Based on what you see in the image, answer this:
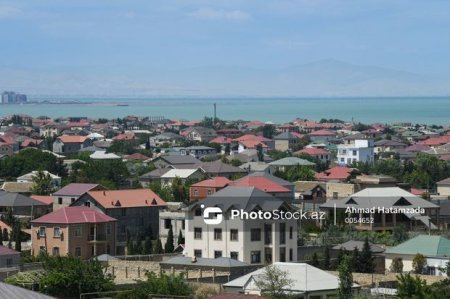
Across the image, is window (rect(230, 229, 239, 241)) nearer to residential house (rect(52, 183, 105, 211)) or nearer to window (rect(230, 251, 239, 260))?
window (rect(230, 251, 239, 260))

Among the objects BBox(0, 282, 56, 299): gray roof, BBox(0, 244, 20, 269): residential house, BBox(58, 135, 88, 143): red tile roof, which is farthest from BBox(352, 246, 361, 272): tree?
BBox(58, 135, 88, 143): red tile roof

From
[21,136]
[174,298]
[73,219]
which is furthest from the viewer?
[21,136]

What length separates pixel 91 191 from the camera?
126 ft

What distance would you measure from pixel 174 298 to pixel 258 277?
5.68 feet

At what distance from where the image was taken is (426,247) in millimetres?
29281

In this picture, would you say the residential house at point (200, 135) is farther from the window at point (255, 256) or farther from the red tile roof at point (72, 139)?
the window at point (255, 256)

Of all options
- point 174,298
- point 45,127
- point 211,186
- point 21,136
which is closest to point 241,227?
point 174,298

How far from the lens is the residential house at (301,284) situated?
2208 centimetres

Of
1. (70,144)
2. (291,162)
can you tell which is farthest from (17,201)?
(70,144)

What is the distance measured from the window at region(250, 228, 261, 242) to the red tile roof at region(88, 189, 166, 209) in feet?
23.2

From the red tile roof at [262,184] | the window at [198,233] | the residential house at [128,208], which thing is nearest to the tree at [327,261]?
the window at [198,233]

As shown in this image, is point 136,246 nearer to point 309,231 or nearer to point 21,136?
point 309,231

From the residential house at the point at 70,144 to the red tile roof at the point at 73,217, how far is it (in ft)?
182

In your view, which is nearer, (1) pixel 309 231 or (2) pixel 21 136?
(1) pixel 309 231
